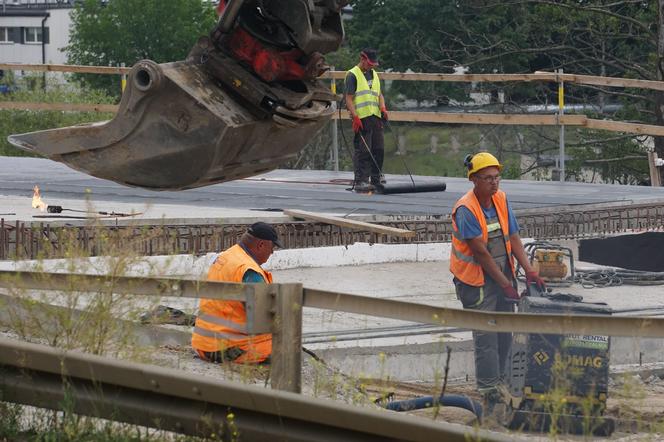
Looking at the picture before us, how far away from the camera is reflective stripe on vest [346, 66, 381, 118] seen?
54.4ft

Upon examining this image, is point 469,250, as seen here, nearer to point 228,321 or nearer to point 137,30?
point 228,321

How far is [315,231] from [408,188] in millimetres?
3063

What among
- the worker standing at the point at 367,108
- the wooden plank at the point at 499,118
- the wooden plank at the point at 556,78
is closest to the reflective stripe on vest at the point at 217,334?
the worker standing at the point at 367,108

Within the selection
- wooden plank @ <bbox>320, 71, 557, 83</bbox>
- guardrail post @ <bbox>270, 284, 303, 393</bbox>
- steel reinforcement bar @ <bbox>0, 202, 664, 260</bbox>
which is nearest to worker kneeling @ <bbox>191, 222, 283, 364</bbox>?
guardrail post @ <bbox>270, 284, 303, 393</bbox>

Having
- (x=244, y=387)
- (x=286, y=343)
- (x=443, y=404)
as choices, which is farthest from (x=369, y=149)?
(x=244, y=387)

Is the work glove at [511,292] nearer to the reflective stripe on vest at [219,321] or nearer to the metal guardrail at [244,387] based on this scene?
the reflective stripe on vest at [219,321]

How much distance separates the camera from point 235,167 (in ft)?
30.6

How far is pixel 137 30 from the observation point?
81.6m

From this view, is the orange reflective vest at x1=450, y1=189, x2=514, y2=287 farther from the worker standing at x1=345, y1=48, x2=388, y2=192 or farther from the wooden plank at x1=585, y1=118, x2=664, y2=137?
the wooden plank at x1=585, y1=118, x2=664, y2=137

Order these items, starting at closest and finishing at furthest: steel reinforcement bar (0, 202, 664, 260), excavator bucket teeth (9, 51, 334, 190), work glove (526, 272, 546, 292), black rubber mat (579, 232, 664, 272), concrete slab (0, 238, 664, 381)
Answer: excavator bucket teeth (9, 51, 334, 190), work glove (526, 272, 546, 292), concrete slab (0, 238, 664, 381), steel reinforcement bar (0, 202, 664, 260), black rubber mat (579, 232, 664, 272)

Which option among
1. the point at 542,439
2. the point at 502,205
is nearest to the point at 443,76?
the point at 502,205

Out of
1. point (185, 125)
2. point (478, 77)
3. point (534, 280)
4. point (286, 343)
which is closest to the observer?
point (286, 343)

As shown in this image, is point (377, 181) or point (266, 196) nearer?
point (266, 196)

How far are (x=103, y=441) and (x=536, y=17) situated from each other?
39809 millimetres
